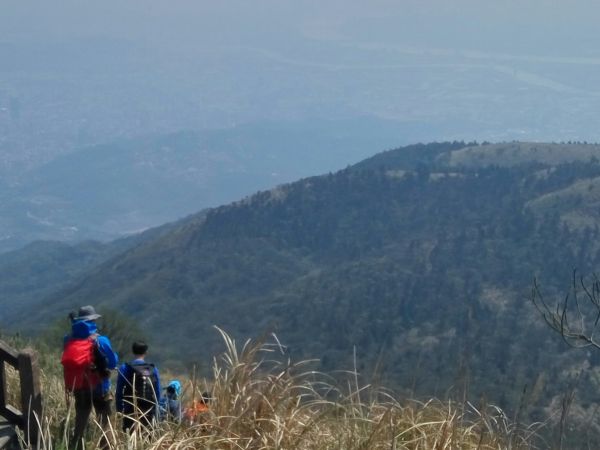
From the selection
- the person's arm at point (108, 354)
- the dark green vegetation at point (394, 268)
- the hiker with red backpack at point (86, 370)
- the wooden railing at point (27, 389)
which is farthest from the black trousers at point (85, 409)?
the dark green vegetation at point (394, 268)

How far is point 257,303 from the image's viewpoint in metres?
70.4

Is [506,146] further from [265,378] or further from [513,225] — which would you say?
[265,378]

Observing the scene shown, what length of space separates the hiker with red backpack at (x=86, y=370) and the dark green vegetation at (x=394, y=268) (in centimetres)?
2833

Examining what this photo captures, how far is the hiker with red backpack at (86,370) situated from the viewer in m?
6.88

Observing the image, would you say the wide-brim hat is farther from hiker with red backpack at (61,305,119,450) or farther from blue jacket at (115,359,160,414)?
blue jacket at (115,359,160,414)

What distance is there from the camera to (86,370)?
699 cm

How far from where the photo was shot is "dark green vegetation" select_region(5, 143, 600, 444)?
50.2 meters

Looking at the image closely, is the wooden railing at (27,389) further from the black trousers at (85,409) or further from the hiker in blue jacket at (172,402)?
the hiker in blue jacket at (172,402)

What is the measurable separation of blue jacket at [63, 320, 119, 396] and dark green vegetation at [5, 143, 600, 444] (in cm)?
2831

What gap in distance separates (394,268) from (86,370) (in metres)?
64.0

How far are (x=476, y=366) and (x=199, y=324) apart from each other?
29.9 m

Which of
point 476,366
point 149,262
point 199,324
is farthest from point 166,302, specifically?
point 476,366

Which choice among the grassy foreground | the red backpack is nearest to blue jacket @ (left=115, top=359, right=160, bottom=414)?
the red backpack

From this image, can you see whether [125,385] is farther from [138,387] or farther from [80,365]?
[80,365]
